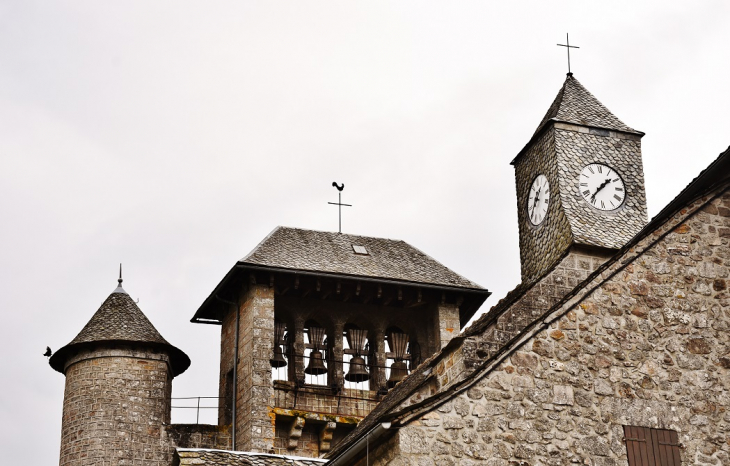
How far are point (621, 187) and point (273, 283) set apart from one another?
26.5 ft

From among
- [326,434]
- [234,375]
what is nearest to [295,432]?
[326,434]

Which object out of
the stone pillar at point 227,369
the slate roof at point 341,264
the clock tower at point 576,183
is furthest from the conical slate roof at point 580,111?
the stone pillar at point 227,369

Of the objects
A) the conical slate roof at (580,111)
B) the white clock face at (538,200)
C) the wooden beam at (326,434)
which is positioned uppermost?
the conical slate roof at (580,111)

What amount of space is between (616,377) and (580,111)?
11.4m

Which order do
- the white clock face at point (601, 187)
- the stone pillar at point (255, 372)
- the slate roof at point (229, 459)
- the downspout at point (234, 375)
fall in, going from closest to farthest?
the slate roof at point (229, 459) → the white clock face at point (601, 187) → the stone pillar at point (255, 372) → the downspout at point (234, 375)

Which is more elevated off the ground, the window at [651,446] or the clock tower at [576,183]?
the clock tower at [576,183]

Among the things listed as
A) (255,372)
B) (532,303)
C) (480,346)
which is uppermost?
(255,372)

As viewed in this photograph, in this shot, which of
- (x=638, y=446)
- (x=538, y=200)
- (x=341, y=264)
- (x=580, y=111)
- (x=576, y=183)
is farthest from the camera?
(x=341, y=264)

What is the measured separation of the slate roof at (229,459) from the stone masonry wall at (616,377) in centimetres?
539

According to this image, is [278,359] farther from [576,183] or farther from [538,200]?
[576,183]

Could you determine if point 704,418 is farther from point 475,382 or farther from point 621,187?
point 621,187

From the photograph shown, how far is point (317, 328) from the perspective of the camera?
28297mm

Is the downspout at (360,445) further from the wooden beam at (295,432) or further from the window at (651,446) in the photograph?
the wooden beam at (295,432)

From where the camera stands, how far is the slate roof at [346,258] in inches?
1117
